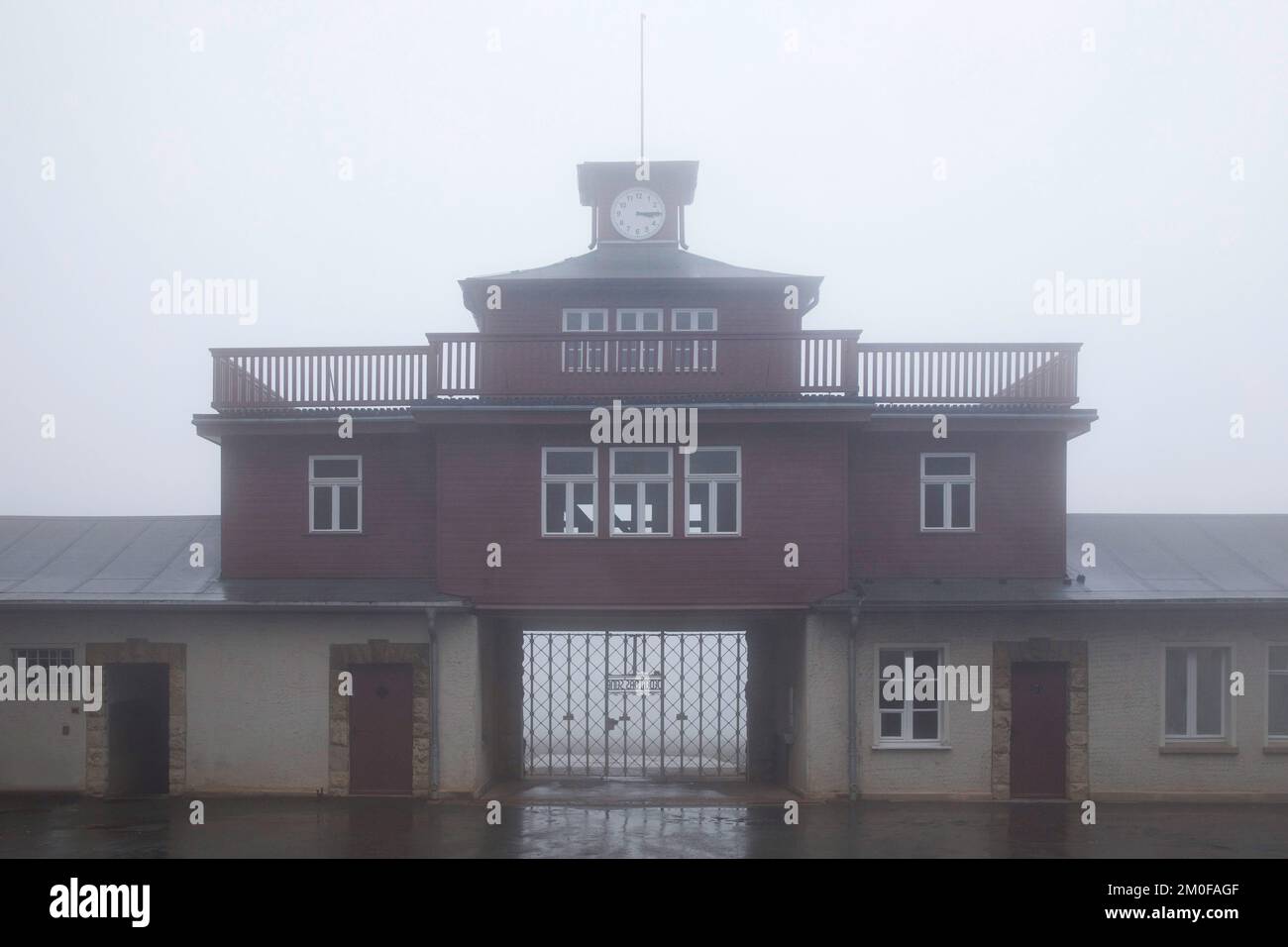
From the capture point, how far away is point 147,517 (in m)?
21.7

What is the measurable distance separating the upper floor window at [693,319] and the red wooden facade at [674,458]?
7.05ft

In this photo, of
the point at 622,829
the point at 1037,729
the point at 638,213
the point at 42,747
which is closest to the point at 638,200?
the point at 638,213

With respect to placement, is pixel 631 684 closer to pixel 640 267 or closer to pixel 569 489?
pixel 569 489

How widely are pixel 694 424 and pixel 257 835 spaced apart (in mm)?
8313

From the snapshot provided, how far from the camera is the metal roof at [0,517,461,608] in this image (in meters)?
18.0

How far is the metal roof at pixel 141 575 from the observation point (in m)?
18.0

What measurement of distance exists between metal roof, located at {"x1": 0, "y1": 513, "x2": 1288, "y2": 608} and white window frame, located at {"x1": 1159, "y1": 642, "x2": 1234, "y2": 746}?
0.86 meters

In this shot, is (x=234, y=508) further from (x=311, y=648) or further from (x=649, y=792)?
(x=649, y=792)

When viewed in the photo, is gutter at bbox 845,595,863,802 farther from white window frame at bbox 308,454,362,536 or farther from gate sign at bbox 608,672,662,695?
white window frame at bbox 308,454,362,536

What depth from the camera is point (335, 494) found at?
1952 cm

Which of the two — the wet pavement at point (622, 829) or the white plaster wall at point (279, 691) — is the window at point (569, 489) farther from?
the wet pavement at point (622, 829)

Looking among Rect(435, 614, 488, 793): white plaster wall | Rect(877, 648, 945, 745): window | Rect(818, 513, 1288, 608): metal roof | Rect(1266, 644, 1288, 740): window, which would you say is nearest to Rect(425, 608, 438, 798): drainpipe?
Rect(435, 614, 488, 793): white plaster wall

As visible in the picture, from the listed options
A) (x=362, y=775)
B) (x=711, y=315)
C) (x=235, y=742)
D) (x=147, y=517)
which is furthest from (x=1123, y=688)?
(x=147, y=517)

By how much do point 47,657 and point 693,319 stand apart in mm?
11736
